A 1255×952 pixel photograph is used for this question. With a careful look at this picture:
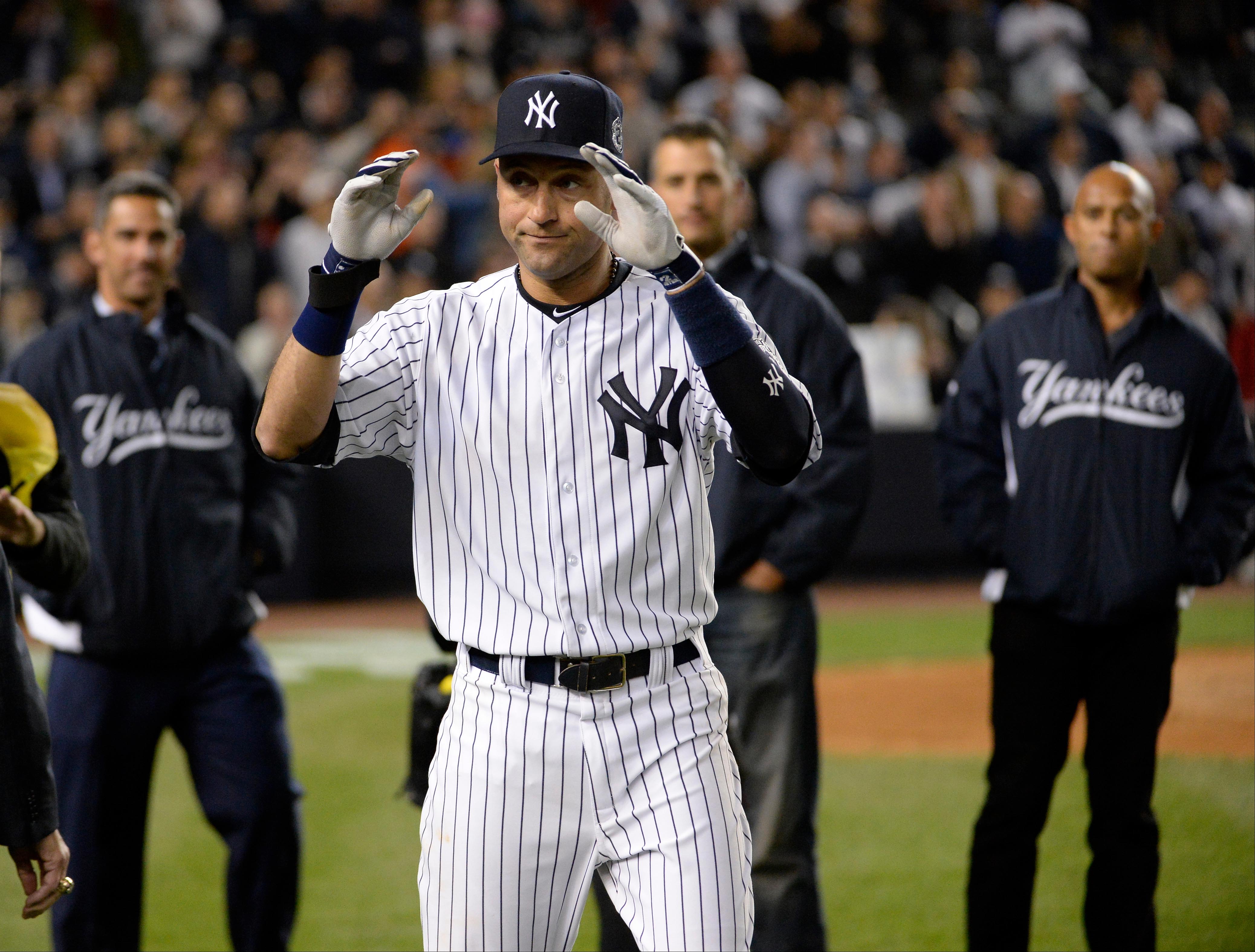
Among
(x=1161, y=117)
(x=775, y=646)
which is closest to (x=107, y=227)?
(x=775, y=646)

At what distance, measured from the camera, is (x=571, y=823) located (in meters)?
2.68

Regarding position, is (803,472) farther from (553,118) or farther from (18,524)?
(18,524)

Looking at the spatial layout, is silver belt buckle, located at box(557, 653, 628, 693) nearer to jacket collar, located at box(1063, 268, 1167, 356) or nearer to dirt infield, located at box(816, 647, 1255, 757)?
jacket collar, located at box(1063, 268, 1167, 356)

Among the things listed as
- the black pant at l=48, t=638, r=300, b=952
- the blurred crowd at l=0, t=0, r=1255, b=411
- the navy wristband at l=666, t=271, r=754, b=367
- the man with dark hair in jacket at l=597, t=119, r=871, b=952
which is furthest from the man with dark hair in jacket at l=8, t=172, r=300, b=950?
the blurred crowd at l=0, t=0, r=1255, b=411

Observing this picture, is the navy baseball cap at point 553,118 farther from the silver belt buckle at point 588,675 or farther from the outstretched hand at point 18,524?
the outstretched hand at point 18,524

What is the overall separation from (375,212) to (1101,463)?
2.60 m

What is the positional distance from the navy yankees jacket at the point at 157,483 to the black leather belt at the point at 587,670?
1945 mm

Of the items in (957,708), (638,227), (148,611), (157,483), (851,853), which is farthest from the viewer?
(957,708)

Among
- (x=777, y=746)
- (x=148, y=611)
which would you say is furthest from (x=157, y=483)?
(x=777, y=746)

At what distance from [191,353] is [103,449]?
42 cm

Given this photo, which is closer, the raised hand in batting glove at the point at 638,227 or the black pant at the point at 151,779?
the raised hand in batting glove at the point at 638,227

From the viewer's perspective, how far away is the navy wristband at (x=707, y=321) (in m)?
2.57

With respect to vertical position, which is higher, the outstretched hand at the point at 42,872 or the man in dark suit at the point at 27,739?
the man in dark suit at the point at 27,739

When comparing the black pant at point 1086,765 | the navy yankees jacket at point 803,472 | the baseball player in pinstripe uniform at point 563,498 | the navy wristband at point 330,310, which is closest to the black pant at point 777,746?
the navy yankees jacket at point 803,472
